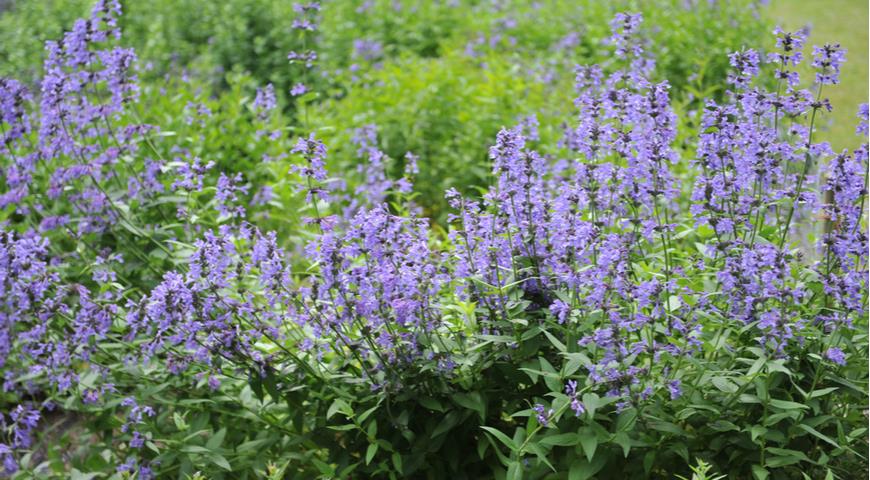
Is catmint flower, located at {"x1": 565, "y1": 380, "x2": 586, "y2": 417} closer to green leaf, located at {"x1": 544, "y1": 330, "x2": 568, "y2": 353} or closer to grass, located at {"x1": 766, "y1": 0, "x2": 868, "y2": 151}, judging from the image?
green leaf, located at {"x1": 544, "y1": 330, "x2": 568, "y2": 353}

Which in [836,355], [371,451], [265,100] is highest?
[265,100]

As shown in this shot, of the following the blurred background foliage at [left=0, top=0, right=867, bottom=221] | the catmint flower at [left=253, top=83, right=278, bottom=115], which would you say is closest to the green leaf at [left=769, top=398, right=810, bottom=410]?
the blurred background foliage at [left=0, top=0, right=867, bottom=221]

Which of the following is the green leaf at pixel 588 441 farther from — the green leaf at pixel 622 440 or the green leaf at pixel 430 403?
the green leaf at pixel 430 403

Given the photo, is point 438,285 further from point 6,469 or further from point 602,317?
point 6,469

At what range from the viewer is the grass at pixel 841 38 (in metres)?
8.55

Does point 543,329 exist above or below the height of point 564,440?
above

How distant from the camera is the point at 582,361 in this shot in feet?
9.73

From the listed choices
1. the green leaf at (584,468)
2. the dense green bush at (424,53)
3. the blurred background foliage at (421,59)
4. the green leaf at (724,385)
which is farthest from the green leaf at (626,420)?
the dense green bush at (424,53)

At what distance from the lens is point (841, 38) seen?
Answer: 11.5 meters

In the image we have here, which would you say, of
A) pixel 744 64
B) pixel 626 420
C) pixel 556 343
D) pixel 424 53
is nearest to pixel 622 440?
pixel 626 420

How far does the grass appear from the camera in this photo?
8.55 metres

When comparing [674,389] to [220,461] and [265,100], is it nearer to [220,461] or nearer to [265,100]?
[220,461]

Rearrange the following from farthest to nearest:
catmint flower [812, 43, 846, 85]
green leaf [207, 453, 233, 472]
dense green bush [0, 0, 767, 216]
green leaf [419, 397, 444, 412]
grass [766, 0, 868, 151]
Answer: grass [766, 0, 868, 151]
dense green bush [0, 0, 767, 216]
green leaf [207, 453, 233, 472]
green leaf [419, 397, 444, 412]
catmint flower [812, 43, 846, 85]

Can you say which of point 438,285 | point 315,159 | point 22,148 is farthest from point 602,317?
point 22,148
